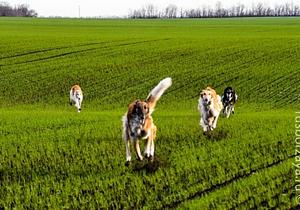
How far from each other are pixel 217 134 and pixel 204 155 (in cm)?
237

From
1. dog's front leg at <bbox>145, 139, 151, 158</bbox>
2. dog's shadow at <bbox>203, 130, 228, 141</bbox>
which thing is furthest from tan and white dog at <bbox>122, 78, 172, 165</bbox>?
dog's shadow at <bbox>203, 130, 228, 141</bbox>

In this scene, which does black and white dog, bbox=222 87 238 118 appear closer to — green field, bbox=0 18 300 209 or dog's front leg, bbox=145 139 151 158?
green field, bbox=0 18 300 209

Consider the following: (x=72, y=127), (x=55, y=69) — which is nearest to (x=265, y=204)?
(x=72, y=127)

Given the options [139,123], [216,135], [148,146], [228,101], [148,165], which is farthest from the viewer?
[228,101]

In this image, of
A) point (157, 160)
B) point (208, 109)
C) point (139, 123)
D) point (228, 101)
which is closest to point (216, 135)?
point (208, 109)

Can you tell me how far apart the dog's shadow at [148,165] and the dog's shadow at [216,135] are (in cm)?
281

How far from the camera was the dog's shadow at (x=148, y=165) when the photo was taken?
1275cm

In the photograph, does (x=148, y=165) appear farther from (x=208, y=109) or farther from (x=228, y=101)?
(x=228, y=101)

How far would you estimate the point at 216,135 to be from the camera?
1606 centimetres

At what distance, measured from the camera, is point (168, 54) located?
51.1m

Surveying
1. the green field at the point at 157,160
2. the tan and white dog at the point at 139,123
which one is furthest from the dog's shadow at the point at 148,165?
the tan and white dog at the point at 139,123

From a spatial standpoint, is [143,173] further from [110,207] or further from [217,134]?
[217,134]

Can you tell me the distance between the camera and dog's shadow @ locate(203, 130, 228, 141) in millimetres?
15726

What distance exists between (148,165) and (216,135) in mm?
3673
